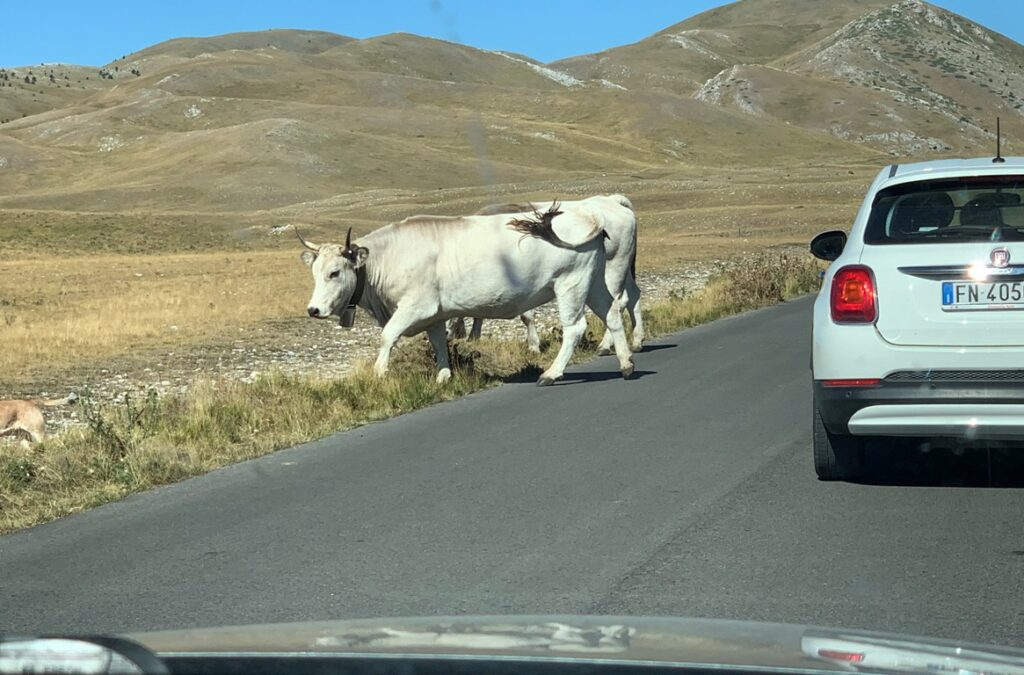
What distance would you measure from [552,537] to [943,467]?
3.25 meters

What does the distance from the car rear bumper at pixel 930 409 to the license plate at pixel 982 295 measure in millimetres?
428

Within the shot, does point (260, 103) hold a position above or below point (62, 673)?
above

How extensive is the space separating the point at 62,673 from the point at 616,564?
14.8ft

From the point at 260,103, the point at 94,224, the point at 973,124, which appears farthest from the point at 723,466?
the point at 973,124

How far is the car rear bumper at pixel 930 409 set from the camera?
25.0 ft

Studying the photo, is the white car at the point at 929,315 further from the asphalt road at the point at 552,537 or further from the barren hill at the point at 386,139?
the barren hill at the point at 386,139

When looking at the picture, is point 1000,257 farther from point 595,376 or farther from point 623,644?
point 595,376

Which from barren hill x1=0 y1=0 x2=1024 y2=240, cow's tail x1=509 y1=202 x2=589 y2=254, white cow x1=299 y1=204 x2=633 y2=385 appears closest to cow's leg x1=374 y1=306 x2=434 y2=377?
white cow x1=299 y1=204 x2=633 y2=385

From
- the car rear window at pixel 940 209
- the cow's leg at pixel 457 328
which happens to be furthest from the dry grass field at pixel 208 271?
the car rear window at pixel 940 209

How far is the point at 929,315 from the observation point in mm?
7777

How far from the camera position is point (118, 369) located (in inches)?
698

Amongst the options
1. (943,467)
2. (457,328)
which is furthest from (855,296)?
(457,328)

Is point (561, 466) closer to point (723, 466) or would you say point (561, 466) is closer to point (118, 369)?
point (723, 466)

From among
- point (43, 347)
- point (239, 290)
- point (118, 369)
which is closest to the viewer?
point (118, 369)
